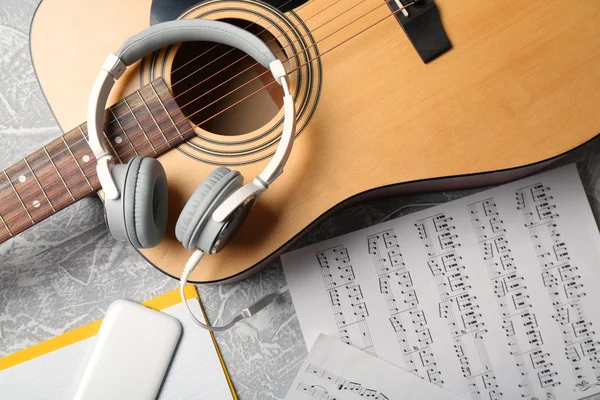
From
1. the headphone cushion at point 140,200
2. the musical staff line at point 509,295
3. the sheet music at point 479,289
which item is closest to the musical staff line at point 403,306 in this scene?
the sheet music at point 479,289

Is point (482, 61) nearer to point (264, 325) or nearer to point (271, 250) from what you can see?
point (271, 250)

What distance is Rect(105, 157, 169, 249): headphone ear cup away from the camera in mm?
661

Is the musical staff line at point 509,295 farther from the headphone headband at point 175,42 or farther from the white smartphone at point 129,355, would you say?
the white smartphone at point 129,355

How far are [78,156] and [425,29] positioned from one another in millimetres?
502

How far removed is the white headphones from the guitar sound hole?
3.1 inches

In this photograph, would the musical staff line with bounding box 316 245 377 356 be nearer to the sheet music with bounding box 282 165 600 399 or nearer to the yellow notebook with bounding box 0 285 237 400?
the sheet music with bounding box 282 165 600 399

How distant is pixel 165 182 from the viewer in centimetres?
72

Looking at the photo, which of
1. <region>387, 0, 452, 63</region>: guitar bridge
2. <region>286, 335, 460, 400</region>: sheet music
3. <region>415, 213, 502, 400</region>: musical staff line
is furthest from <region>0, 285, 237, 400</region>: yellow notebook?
<region>387, 0, 452, 63</region>: guitar bridge

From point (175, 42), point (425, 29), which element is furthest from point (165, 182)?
point (425, 29)

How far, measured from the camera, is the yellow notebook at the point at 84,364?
0.91 metres

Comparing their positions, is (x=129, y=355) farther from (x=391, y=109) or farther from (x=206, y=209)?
(x=391, y=109)

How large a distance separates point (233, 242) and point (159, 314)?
0.23m

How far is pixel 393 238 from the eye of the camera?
3.07 ft

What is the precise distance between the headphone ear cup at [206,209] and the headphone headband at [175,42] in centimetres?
2
